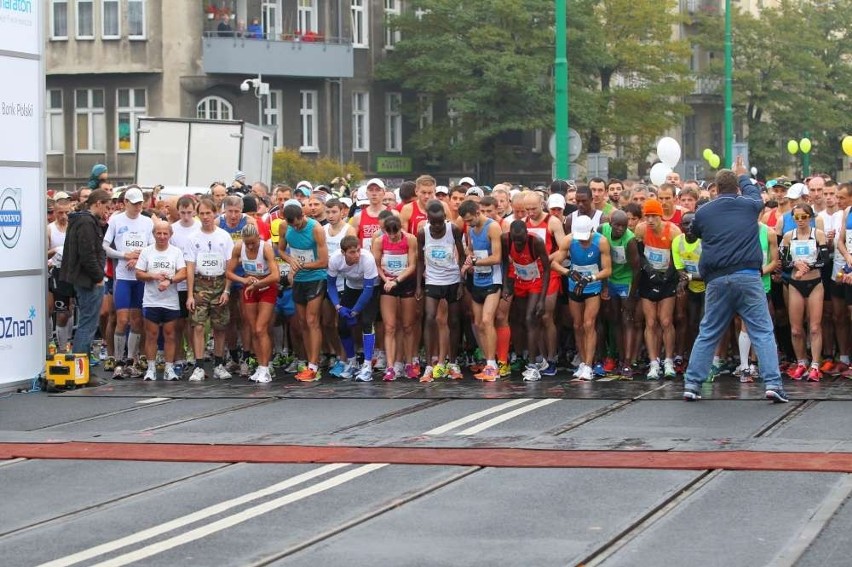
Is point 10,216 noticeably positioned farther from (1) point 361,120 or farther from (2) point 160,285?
(1) point 361,120

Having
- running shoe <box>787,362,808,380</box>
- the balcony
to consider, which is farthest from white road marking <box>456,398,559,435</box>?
the balcony

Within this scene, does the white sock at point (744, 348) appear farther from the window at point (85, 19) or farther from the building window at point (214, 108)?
the window at point (85, 19)

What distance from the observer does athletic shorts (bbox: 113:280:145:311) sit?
59.6 feet

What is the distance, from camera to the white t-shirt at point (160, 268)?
693 inches

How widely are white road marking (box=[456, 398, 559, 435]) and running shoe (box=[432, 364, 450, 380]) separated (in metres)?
2.22

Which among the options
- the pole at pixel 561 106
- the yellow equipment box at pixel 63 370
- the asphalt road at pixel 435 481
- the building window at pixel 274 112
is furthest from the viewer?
the building window at pixel 274 112

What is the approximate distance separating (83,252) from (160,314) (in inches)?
39.4

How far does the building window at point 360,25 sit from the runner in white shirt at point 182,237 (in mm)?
46696

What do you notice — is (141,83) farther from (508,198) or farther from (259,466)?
(259,466)

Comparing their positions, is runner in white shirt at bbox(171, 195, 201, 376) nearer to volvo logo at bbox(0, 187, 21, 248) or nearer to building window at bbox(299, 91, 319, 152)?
volvo logo at bbox(0, 187, 21, 248)

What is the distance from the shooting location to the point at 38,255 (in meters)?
17.2

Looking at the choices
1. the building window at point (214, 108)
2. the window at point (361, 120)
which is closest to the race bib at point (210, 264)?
the building window at point (214, 108)

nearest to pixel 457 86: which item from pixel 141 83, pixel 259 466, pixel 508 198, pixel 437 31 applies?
pixel 437 31

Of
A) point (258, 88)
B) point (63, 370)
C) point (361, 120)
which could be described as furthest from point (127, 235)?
point (361, 120)
